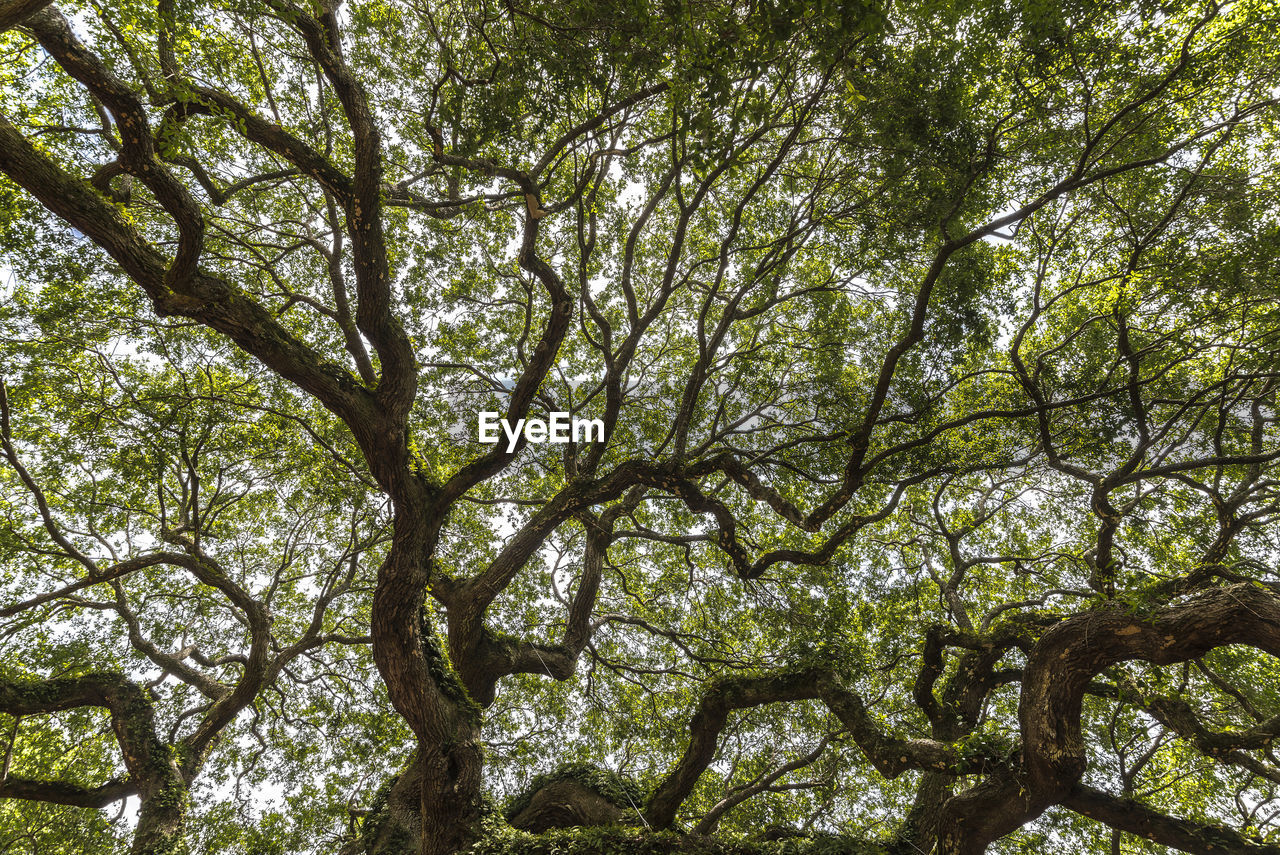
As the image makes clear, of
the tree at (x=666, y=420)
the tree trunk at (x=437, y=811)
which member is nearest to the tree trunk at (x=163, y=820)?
the tree at (x=666, y=420)

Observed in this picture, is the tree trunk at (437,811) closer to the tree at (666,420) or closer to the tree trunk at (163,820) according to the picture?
the tree at (666,420)

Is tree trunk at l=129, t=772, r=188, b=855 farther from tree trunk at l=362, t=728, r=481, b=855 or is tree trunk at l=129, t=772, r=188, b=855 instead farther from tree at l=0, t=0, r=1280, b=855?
tree trunk at l=362, t=728, r=481, b=855

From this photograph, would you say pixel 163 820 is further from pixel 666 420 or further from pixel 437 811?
pixel 666 420

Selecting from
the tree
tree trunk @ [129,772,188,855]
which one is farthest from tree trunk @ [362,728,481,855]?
tree trunk @ [129,772,188,855]

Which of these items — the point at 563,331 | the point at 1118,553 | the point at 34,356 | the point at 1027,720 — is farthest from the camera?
the point at 1118,553

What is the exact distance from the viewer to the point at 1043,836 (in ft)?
26.6

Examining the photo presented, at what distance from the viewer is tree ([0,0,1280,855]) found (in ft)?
16.9

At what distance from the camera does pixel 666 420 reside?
9516 millimetres

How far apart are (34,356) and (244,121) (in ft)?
17.3

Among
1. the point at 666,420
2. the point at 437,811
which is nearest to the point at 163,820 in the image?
the point at 437,811

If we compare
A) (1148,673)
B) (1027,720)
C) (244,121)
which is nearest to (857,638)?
(1148,673)

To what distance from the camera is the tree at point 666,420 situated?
5.16 metres

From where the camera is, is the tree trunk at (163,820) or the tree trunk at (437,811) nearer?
the tree trunk at (437,811)

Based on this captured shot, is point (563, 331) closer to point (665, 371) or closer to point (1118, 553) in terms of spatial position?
point (665, 371)
